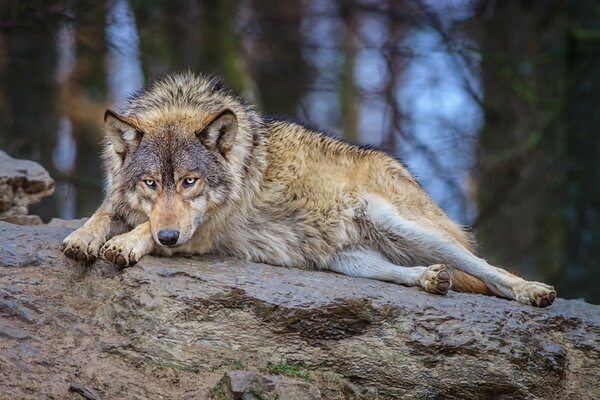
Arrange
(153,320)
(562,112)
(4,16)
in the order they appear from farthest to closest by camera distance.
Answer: (562,112), (4,16), (153,320)

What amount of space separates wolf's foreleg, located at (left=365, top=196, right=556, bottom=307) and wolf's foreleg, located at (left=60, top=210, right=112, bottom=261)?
2080 millimetres

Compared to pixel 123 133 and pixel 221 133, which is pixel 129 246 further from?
pixel 221 133

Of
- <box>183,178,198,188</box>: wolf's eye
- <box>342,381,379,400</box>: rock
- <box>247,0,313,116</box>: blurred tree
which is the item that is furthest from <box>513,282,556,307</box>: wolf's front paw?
<box>247,0,313,116</box>: blurred tree

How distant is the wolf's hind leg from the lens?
657 centimetres

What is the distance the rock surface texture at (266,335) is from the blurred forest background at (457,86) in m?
4.98

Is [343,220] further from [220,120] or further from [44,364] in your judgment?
[44,364]

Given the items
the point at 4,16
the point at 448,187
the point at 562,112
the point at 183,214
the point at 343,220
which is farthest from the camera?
the point at 448,187

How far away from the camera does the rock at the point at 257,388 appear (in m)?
5.27

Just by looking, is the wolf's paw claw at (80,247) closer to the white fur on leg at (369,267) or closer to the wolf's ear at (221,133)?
the wolf's ear at (221,133)

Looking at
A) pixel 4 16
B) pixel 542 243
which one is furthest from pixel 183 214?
pixel 542 243

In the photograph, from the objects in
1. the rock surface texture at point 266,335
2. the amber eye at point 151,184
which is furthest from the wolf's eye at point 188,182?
the rock surface texture at point 266,335

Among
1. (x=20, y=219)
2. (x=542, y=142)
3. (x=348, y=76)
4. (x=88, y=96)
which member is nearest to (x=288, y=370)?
(x=20, y=219)

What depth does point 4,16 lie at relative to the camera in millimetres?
10734

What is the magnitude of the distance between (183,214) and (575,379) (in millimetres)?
2965
